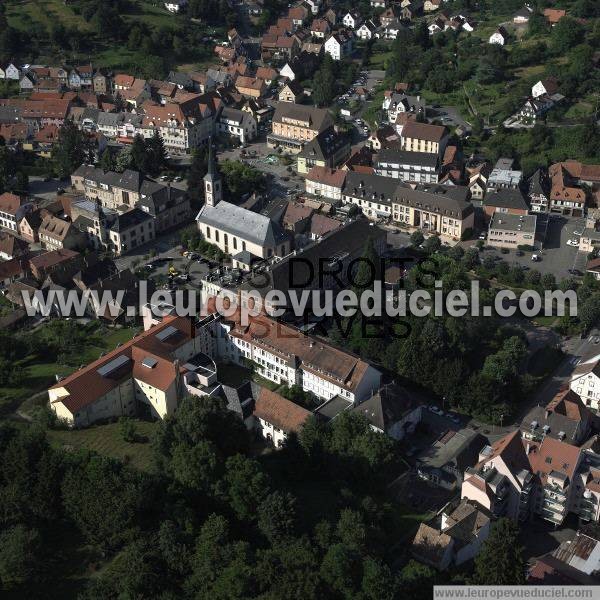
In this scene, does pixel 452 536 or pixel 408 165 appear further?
pixel 408 165

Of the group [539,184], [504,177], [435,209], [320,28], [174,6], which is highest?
[174,6]

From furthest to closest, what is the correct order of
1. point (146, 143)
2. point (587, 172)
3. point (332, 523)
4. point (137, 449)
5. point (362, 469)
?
point (146, 143)
point (587, 172)
point (137, 449)
point (362, 469)
point (332, 523)

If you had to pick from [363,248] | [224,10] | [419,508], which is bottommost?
[419,508]

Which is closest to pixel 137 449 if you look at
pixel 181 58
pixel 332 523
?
pixel 332 523

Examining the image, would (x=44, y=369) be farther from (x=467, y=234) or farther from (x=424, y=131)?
(x=424, y=131)

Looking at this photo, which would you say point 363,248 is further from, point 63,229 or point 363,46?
point 363,46

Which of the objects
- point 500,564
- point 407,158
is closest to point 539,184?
point 407,158
